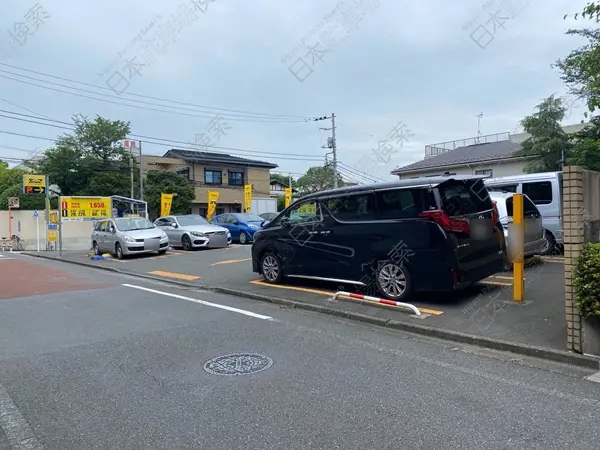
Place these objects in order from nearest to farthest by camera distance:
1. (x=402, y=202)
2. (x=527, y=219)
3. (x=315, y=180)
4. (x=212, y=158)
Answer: (x=402, y=202), (x=527, y=219), (x=212, y=158), (x=315, y=180)

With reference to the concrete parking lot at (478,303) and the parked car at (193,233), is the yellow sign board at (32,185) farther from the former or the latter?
the concrete parking lot at (478,303)

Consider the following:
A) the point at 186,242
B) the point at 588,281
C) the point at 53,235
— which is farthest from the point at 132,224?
the point at 588,281

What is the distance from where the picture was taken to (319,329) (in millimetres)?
5973

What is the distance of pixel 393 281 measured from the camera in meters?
6.94

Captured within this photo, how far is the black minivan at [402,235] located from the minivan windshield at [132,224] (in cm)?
1059

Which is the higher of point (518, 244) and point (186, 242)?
point (518, 244)

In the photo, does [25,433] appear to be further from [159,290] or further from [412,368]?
[159,290]

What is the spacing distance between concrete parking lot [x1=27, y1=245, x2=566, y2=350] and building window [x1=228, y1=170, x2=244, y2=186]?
3144cm

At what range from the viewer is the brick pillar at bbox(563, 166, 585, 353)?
14.8 feet

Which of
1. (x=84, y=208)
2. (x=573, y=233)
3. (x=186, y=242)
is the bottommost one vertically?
(x=186, y=242)

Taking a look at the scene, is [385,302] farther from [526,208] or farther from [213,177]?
[213,177]

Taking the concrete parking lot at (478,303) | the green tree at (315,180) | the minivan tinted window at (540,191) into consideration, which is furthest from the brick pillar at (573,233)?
the green tree at (315,180)

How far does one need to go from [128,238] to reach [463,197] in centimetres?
1270

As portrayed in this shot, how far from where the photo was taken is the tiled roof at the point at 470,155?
974 inches
